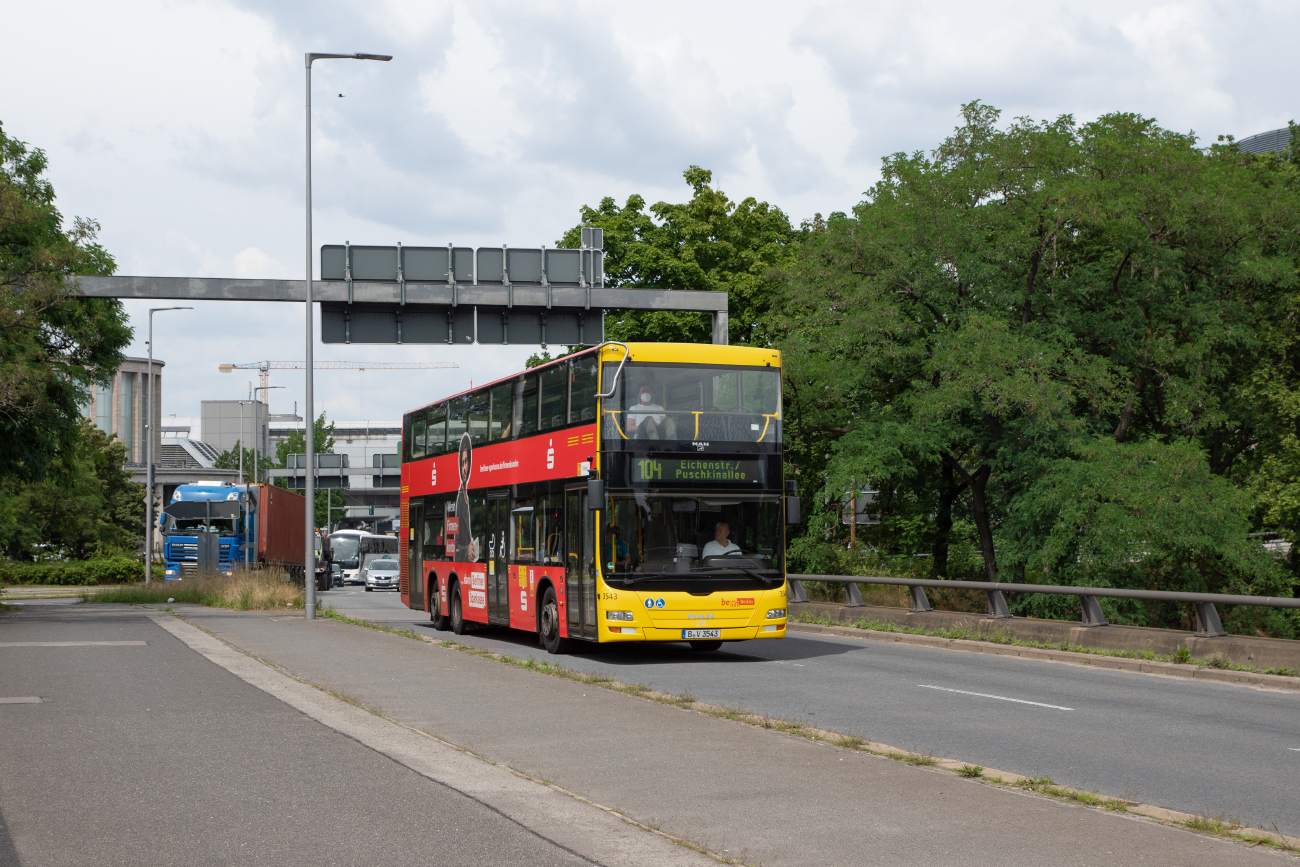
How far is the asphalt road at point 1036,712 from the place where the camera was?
8.75 m

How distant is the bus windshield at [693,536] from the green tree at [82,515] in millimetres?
36265

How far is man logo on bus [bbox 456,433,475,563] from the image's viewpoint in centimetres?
2228

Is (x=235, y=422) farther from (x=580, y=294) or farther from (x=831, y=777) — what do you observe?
(x=831, y=777)

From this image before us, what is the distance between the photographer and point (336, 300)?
1055 inches

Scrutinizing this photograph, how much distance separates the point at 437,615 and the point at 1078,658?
Answer: 11.5 meters

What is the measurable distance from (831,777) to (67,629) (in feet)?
62.2

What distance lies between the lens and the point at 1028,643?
19.2 metres

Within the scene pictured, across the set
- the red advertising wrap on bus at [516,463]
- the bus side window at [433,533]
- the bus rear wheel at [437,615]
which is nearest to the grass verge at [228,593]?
the bus rear wheel at [437,615]

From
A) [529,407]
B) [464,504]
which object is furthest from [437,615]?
[529,407]

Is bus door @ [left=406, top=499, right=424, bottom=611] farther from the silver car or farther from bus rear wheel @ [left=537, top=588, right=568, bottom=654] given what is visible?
the silver car

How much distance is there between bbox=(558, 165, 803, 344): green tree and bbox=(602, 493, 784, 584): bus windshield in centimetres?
2528

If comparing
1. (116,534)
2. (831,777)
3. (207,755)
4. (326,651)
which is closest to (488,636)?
(326,651)

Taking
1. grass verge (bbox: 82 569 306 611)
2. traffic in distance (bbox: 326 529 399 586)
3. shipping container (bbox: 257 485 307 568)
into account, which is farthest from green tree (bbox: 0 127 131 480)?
traffic in distance (bbox: 326 529 399 586)

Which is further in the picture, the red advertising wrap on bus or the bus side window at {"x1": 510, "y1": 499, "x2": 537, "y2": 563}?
the bus side window at {"x1": 510, "y1": 499, "x2": 537, "y2": 563}
